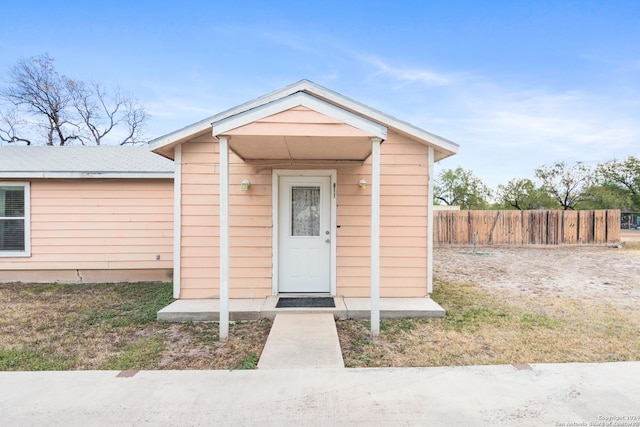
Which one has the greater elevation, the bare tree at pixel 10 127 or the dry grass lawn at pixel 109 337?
the bare tree at pixel 10 127

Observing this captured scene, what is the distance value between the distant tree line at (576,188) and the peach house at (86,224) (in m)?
23.4

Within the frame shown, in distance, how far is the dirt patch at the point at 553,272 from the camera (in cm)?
598

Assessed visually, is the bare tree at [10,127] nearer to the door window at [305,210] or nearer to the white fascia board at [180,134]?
the white fascia board at [180,134]

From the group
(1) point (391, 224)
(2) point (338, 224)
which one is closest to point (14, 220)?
(2) point (338, 224)

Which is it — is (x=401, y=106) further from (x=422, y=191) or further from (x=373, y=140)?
(x=373, y=140)

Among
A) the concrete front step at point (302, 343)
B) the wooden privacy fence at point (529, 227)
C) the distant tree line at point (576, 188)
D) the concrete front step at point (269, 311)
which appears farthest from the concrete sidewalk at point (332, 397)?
the distant tree line at point (576, 188)

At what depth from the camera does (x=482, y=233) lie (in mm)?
13797

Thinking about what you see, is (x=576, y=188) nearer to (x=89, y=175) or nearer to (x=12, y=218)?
(x=89, y=175)

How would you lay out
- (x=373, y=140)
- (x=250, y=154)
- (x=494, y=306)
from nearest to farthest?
(x=373, y=140) → (x=250, y=154) → (x=494, y=306)

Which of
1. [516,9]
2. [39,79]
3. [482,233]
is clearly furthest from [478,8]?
[39,79]

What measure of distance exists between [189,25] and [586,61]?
44.4ft

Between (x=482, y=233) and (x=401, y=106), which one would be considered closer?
(x=482, y=233)

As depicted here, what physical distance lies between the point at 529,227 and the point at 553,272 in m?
6.44

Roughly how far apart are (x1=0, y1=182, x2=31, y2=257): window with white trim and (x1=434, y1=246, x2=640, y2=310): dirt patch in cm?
878
